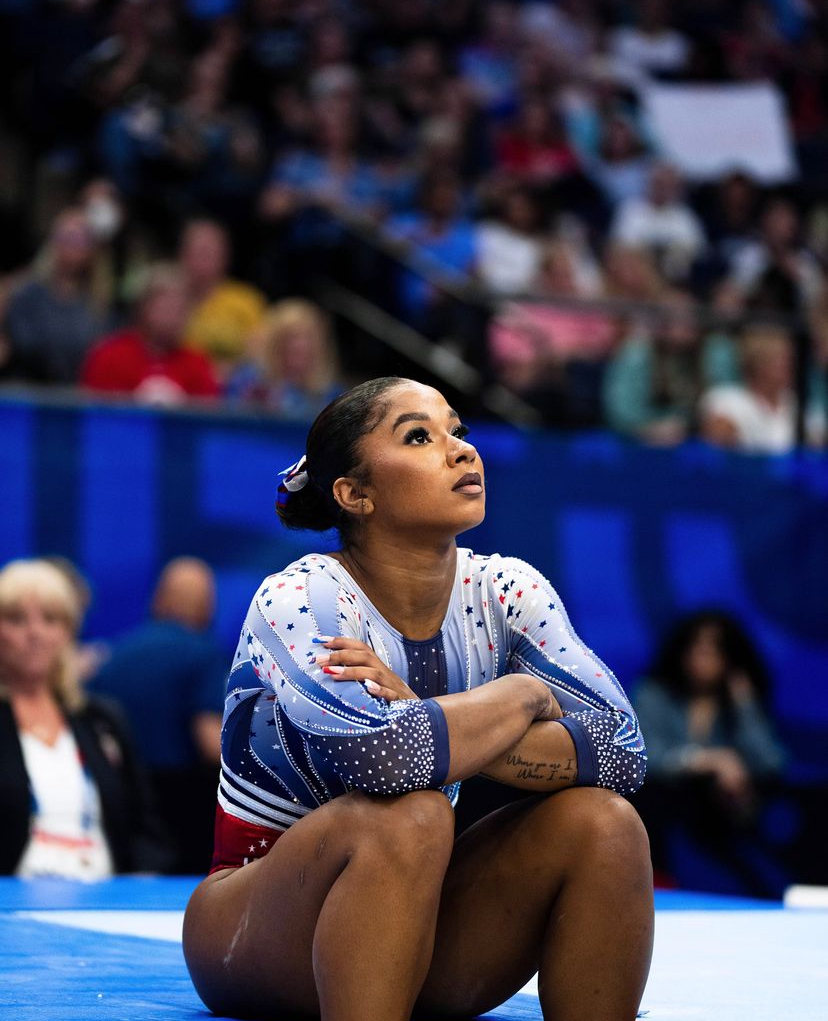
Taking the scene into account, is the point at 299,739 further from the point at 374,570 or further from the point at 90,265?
the point at 90,265

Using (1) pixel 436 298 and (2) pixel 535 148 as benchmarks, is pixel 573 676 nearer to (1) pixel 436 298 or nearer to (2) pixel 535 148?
(1) pixel 436 298

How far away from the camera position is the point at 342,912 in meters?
2.13

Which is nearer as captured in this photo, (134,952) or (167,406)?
(134,952)

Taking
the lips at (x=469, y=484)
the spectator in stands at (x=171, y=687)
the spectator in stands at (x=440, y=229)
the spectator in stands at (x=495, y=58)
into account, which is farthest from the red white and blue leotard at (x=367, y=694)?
the spectator in stands at (x=495, y=58)

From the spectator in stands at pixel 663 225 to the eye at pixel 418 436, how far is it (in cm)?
672

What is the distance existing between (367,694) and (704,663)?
4.00m

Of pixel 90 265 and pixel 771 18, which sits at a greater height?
pixel 771 18

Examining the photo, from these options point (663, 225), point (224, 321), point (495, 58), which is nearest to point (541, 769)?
point (224, 321)

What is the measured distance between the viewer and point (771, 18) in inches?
451

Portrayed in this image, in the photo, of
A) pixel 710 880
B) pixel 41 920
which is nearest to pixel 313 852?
pixel 41 920

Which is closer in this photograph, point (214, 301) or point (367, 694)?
point (367, 694)

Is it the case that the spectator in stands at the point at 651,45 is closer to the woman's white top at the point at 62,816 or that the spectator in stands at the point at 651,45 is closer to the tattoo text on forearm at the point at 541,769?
the woman's white top at the point at 62,816

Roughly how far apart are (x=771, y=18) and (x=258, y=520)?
7.17m

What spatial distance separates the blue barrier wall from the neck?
288cm
